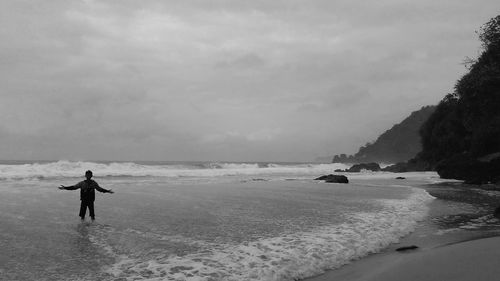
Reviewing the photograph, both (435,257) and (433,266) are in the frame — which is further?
(435,257)

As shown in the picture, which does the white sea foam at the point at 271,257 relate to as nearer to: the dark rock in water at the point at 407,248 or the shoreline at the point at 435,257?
the shoreline at the point at 435,257

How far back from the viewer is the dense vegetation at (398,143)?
138m

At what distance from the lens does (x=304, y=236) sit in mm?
10555

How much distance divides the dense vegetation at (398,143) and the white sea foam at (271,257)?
133945 mm

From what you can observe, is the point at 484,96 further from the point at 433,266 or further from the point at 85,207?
the point at 85,207

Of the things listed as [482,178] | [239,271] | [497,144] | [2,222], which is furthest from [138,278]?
[497,144]

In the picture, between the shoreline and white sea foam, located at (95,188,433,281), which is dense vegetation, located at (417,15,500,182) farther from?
white sea foam, located at (95,188,433,281)

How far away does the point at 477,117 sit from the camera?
3338 centimetres

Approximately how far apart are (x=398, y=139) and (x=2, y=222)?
477ft

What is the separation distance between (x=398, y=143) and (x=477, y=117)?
115 meters

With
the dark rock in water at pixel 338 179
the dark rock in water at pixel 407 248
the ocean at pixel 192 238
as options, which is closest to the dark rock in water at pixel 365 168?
the dark rock in water at pixel 338 179

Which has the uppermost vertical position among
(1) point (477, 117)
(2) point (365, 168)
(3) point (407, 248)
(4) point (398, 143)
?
(4) point (398, 143)

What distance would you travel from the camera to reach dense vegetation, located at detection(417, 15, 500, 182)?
90.6ft

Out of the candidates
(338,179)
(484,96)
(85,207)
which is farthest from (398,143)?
(85,207)
